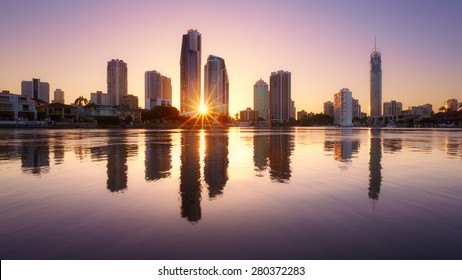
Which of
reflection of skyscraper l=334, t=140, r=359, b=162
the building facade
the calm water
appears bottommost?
the calm water

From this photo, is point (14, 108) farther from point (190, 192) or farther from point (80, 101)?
point (190, 192)

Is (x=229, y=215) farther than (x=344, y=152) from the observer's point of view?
No

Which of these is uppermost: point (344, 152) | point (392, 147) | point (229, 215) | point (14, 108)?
point (14, 108)

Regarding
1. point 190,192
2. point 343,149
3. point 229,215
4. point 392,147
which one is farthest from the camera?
point 392,147

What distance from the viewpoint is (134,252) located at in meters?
6.76

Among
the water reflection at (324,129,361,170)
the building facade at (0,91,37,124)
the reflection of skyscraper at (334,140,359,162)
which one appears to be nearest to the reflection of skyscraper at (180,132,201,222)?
the water reflection at (324,129,361,170)

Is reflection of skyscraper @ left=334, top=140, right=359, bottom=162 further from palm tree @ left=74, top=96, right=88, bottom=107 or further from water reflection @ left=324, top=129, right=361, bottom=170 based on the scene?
palm tree @ left=74, top=96, right=88, bottom=107

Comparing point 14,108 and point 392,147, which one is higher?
point 14,108

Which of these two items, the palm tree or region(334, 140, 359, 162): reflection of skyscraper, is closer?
region(334, 140, 359, 162): reflection of skyscraper

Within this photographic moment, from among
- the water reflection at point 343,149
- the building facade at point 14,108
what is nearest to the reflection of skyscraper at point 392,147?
the water reflection at point 343,149

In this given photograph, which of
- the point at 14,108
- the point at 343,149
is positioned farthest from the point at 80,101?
the point at 343,149

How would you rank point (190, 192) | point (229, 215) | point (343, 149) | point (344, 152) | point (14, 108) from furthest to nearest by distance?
point (14, 108), point (343, 149), point (344, 152), point (190, 192), point (229, 215)

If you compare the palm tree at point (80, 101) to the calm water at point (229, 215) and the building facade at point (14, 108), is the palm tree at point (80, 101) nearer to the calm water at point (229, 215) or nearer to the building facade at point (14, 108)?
the building facade at point (14, 108)
